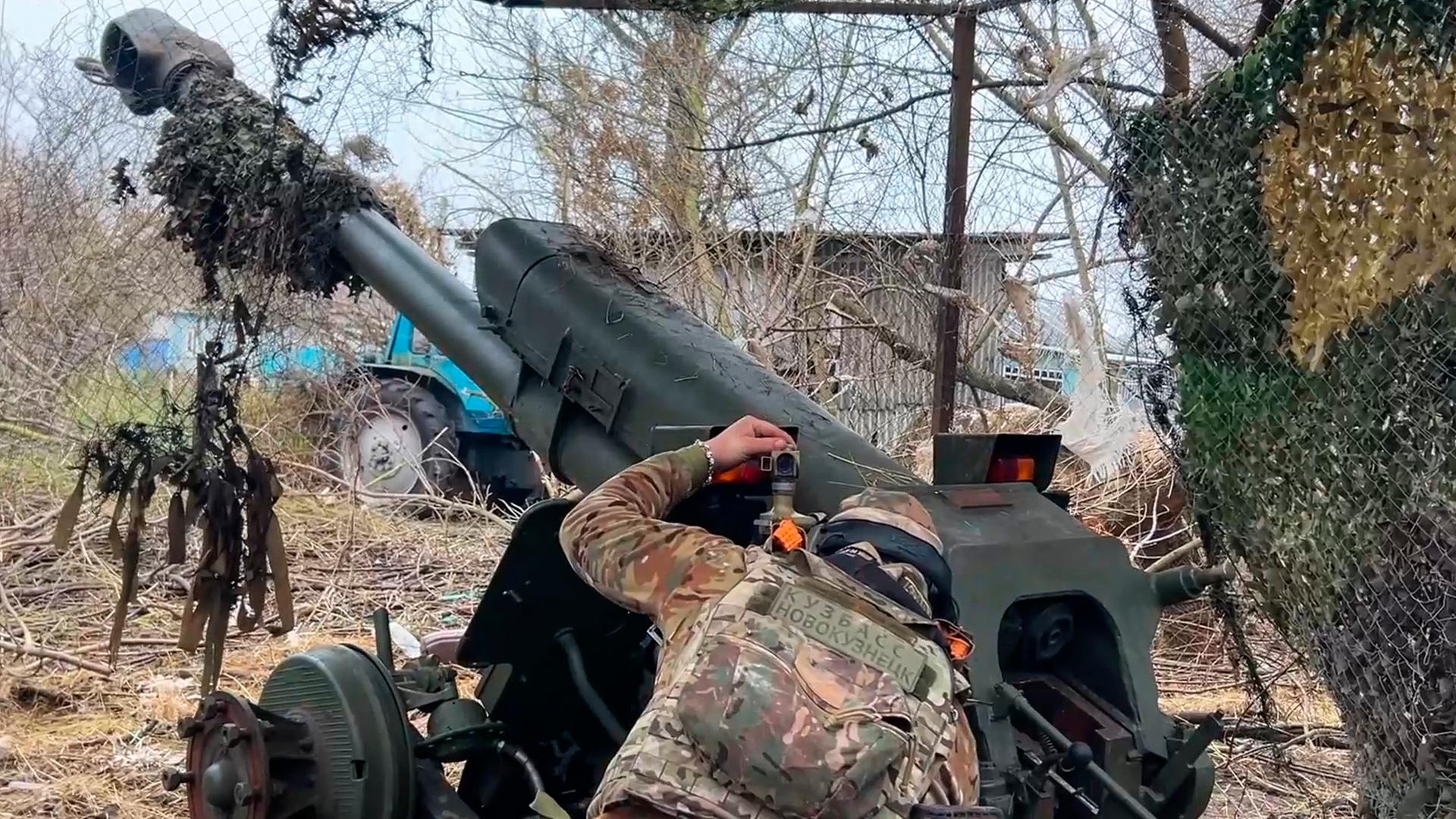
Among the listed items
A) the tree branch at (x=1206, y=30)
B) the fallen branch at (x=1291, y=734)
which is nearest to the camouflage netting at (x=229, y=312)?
the tree branch at (x=1206, y=30)

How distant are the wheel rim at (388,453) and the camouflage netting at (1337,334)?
635 centimetres

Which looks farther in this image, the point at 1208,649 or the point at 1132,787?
the point at 1208,649

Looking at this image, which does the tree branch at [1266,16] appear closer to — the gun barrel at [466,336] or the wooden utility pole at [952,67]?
the wooden utility pole at [952,67]

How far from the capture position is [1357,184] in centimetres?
292

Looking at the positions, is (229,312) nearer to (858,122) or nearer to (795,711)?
(858,122)

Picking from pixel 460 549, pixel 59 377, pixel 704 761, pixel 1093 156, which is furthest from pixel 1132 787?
pixel 460 549

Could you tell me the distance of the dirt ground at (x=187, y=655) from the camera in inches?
173

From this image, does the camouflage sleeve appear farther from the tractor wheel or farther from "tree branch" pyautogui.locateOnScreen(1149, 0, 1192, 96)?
the tractor wheel

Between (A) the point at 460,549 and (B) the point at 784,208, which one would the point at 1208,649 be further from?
(A) the point at 460,549

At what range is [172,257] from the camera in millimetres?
4676

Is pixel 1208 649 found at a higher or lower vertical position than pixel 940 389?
lower

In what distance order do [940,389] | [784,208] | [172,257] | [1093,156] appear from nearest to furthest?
[940,389] → [1093,156] → [172,257] → [784,208]

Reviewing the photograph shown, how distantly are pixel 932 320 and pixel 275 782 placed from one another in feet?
9.68

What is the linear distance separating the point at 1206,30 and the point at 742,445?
1.84 m
